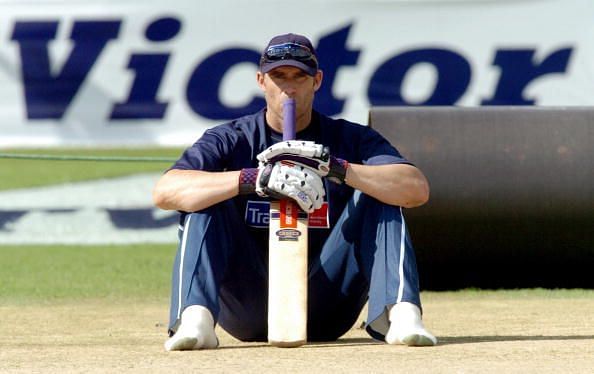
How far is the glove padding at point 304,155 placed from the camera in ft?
17.0

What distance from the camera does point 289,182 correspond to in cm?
519

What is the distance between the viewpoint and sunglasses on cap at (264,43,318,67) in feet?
18.0

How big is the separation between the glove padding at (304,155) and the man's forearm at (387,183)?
10 cm

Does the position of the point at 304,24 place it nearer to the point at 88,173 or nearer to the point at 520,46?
the point at 520,46

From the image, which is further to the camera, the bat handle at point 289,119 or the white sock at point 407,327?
the bat handle at point 289,119

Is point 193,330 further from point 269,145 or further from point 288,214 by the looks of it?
point 269,145

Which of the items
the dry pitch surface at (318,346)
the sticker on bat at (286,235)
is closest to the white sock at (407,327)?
the dry pitch surface at (318,346)

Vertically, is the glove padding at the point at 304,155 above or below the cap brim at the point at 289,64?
below

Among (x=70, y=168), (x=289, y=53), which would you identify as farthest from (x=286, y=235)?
(x=70, y=168)

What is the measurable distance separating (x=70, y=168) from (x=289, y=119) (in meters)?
9.50

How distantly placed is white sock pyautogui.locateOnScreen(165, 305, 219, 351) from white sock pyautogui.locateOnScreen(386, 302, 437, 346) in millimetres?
701

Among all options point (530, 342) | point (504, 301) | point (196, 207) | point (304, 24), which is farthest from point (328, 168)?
point (304, 24)

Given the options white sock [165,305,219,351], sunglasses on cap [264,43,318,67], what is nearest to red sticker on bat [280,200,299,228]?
white sock [165,305,219,351]

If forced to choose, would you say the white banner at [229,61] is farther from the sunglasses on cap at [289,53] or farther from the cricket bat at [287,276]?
the cricket bat at [287,276]
